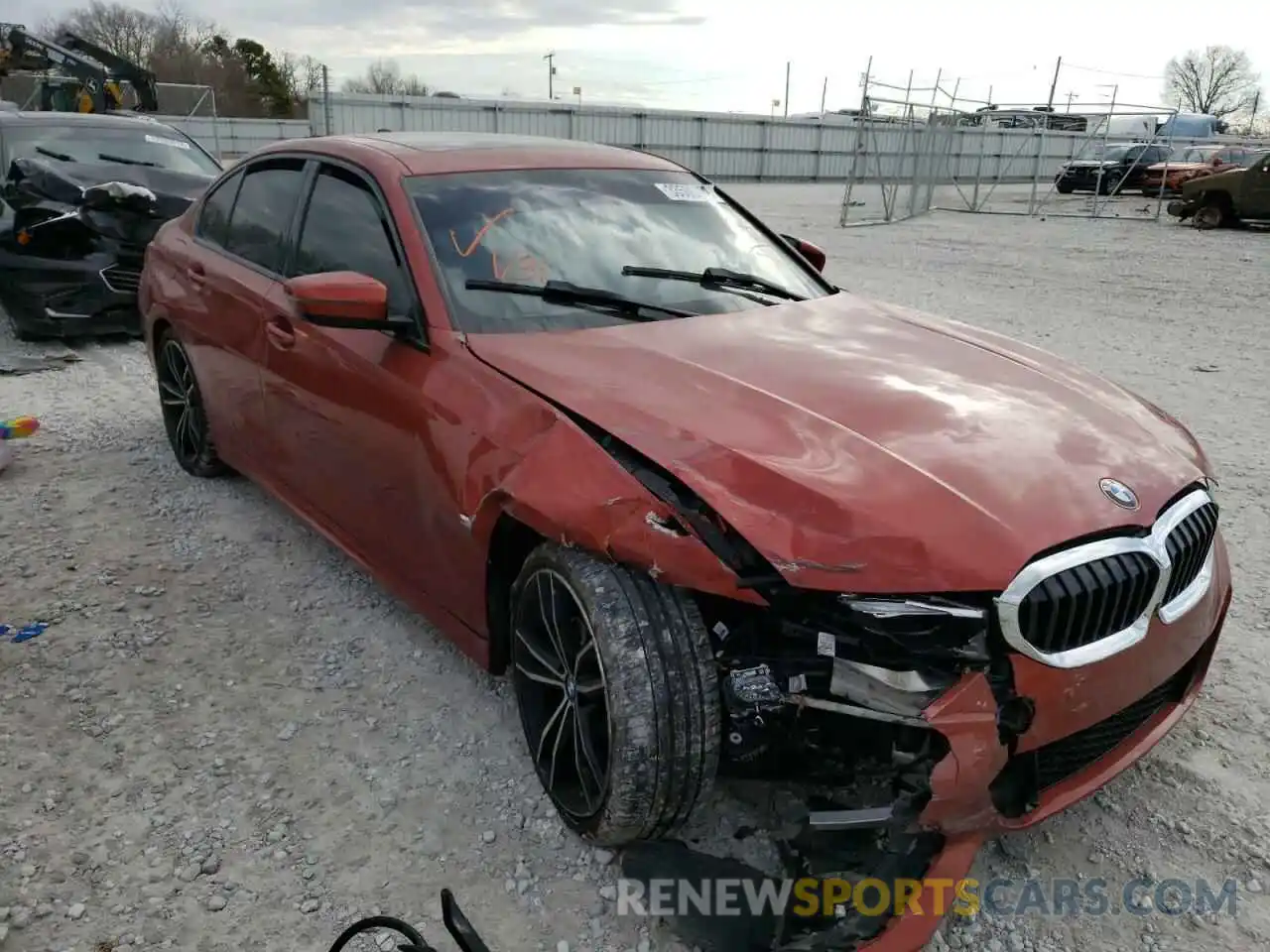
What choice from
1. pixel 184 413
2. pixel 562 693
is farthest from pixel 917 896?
pixel 184 413

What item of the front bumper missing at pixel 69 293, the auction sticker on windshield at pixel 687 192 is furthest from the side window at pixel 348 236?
the front bumper missing at pixel 69 293

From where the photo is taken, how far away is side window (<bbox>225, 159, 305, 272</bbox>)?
3785 millimetres

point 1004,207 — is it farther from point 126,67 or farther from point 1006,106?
point 126,67

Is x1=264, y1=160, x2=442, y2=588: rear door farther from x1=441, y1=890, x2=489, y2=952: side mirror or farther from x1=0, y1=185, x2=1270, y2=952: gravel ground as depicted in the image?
x1=441, y1=890, x2=489, y2=952: side mirror

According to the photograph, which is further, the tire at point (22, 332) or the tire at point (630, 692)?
the tire at point (22, 332)

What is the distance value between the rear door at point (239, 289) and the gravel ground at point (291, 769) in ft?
1.74

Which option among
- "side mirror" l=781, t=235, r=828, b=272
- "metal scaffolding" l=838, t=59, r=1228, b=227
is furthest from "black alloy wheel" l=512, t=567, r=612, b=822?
"metal scaffolding" l=838, t=59, r=1228, b=227

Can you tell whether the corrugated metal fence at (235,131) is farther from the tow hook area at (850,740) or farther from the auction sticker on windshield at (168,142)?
the tow hook area at (850,740)

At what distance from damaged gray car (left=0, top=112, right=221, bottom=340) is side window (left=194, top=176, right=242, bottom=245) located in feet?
9.79

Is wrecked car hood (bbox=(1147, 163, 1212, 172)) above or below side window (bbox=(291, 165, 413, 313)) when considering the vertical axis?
above

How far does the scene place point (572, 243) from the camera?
3.15 meters

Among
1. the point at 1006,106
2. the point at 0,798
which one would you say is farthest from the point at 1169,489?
the point at 1006,106

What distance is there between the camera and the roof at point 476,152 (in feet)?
11.1

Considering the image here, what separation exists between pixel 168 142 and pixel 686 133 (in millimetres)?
28253
